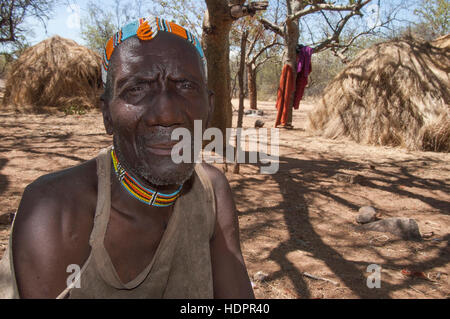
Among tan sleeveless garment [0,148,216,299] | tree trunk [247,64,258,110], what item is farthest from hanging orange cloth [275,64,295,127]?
tan sleeveless garment [0,148,216,299]

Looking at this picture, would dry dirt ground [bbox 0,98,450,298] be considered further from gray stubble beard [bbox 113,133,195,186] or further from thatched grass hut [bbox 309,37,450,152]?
gray stubble beard [bbox 113,133,195,186]

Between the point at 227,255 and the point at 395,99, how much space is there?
6994mm

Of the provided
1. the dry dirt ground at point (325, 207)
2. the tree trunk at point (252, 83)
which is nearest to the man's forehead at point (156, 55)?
the dry dirt ground at point (325, 207)

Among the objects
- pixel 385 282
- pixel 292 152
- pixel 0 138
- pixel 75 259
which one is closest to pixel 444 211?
pixel 385 282

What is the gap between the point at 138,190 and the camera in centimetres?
127

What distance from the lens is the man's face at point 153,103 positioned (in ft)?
3.98

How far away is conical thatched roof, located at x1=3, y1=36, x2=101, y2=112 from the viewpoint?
38.9 ft

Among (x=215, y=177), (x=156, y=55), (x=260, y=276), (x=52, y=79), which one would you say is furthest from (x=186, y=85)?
(x=52, y=79)

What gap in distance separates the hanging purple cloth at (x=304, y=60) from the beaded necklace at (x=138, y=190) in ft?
26.4

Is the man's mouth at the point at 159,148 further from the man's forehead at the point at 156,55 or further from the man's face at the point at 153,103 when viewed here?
the man's forehead at the point at 156,55

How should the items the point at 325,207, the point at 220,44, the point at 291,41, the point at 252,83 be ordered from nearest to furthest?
the point at 325,207
the point at 220,44
the point at 291,41
the point at 252,83

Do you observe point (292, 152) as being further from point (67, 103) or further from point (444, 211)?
point (67, 103)

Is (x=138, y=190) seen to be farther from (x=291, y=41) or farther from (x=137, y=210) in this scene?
(x=291, y=41)

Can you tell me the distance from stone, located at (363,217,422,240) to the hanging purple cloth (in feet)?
20.2
